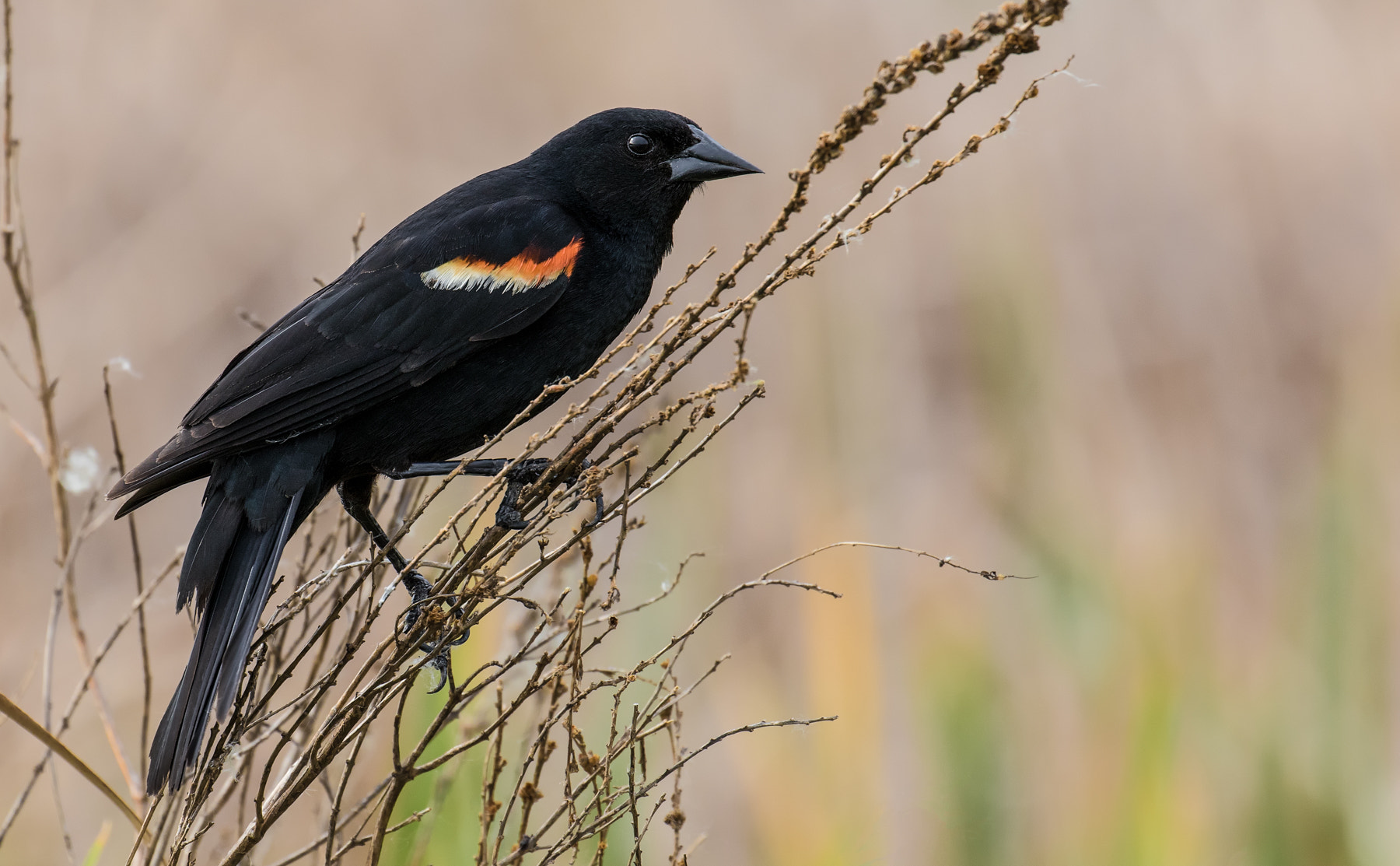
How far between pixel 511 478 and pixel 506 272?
58 centimetres

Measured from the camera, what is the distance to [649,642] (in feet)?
7.66

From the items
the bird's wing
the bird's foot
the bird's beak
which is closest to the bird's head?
the bird's beak

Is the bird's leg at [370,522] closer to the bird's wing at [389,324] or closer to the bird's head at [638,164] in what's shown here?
the bird's wing at [389,324]

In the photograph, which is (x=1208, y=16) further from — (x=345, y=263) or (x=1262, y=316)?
(x=345, y=263)

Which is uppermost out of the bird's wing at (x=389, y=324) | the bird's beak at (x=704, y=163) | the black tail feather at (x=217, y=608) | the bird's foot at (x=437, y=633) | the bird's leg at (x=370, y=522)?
the bird's beak at (x=704, y=163)

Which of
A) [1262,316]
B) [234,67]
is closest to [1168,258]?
[1262,316]

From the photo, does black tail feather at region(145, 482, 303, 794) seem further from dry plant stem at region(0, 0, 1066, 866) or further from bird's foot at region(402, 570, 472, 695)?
bird's foot at region(402, 570, 472, 695)

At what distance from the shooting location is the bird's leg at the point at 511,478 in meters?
1.88

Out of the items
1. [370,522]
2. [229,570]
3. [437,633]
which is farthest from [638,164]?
[437,633]

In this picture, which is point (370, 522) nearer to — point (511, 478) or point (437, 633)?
point (511, 478)

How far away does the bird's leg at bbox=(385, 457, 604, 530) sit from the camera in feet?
6.17

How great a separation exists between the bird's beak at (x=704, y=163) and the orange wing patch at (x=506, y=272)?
1.09 feet

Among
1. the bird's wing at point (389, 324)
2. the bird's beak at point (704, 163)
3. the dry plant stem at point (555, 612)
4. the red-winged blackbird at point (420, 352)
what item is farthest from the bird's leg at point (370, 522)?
the bird's beak at point (704, 163)

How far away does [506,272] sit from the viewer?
225 cm
